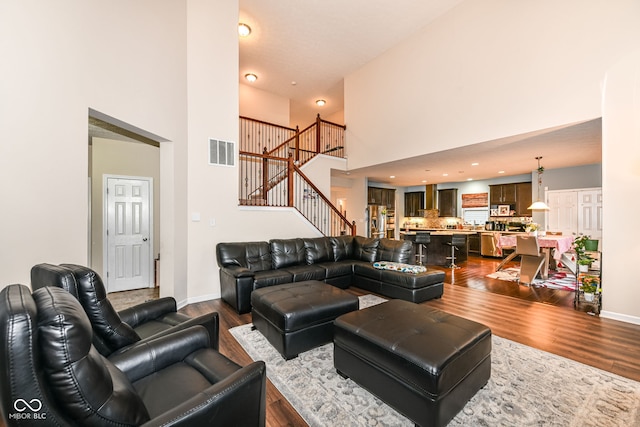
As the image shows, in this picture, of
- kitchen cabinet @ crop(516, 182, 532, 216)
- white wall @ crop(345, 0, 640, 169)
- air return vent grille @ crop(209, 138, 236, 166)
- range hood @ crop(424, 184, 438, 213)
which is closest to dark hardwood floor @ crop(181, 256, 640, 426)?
air return vent grille @ crop(209, 138, 236, 166)

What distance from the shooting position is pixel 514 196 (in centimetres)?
824

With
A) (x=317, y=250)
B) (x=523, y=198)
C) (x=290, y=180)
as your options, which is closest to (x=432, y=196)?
(x=523, y=198)

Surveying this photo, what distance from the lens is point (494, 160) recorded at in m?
6.02

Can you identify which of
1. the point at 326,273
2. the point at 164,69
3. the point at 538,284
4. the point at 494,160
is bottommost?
the point at 538,284

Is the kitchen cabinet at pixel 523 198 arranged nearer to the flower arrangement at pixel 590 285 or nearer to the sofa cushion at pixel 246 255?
the flower arrangement at pixel 590 285

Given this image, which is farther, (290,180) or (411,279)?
(290,180)

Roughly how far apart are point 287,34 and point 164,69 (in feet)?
10.1

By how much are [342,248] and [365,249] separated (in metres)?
0.46

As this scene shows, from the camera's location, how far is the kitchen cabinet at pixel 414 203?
1066 centimetres

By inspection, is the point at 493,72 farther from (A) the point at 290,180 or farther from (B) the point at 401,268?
(A) the point at 290,180

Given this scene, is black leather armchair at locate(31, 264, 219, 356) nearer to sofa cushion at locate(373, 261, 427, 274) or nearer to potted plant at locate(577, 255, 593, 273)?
sofa cushion at locate(373, 261, 427, 274)

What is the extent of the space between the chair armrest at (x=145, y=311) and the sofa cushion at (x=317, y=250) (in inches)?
106

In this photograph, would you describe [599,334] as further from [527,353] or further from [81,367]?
[81,367]

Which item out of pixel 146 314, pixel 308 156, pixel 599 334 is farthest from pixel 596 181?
pixel 146 314
